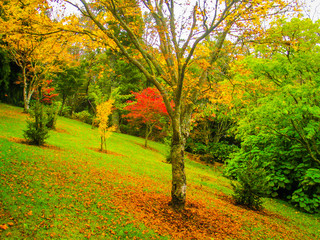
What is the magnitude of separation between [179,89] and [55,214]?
3.52 meters

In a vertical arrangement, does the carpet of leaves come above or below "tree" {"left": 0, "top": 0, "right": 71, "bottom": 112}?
below

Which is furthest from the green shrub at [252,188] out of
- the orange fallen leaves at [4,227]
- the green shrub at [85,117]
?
the green shrub at [85,117]

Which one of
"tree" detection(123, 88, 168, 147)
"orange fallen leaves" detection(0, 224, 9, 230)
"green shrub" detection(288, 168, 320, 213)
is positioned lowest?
"orange fallen leaves" detection(0, 224, 9, 230)

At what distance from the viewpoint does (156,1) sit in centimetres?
537

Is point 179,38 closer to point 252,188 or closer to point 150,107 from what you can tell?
point 252,188

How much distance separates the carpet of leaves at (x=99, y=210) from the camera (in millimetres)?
3502

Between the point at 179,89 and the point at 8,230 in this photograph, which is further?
the point at 179,89

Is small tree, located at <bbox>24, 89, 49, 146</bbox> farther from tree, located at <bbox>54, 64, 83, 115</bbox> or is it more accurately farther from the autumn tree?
tree, located at <bbox>54, 64, 83, 115</bbox>

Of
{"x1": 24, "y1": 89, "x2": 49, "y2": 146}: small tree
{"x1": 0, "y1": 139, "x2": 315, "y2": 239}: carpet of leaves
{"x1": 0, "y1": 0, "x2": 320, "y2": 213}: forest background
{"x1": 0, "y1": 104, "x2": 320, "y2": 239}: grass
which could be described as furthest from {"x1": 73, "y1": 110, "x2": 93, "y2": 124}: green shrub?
{"x1": 0, "y1": 139, "x2": 315, "y2": 239}: carpet of leaves

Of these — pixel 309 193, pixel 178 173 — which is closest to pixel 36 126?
pixel 178 173

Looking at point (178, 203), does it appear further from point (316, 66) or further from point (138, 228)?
point (316, 66)

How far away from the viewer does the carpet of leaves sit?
3502 mm

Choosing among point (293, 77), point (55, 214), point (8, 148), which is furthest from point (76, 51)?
point (55, 214)

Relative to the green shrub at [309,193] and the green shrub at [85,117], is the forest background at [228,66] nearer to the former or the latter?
the green shrub at [309,193]
